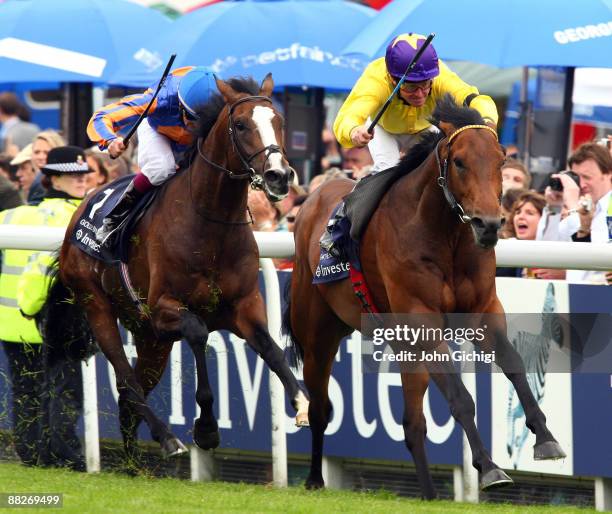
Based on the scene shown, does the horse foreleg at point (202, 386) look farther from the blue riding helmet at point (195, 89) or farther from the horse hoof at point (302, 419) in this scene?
the blue riding helmet at point (195, 89)

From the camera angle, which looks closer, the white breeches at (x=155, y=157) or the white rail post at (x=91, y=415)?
the white breeches at (x=155, y=157)

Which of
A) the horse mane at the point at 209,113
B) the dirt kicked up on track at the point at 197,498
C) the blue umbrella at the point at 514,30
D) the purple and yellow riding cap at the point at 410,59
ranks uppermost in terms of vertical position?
the blue umbrella at the point at 514,30

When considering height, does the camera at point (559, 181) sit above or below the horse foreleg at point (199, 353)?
above

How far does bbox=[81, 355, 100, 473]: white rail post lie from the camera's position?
7.86 m

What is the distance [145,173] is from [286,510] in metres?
2.22

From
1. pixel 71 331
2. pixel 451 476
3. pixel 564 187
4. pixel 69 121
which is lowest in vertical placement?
pixel 451 476

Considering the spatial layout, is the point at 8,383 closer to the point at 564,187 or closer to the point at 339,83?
the point at 564,187

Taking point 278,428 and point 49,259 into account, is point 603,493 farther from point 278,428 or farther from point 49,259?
point 49,259

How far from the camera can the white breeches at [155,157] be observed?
7160 mm

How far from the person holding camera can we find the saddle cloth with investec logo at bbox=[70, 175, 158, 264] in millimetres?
2399

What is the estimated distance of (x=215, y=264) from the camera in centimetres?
679

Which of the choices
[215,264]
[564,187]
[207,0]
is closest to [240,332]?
[215,264]

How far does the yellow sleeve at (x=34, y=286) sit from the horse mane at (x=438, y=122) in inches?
98.7

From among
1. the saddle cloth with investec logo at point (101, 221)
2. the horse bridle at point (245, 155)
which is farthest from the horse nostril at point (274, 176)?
the saddle cloth with investec logo at point (101, 221)
